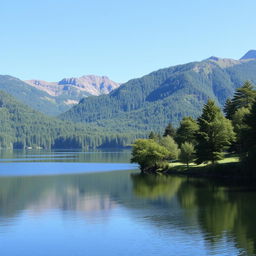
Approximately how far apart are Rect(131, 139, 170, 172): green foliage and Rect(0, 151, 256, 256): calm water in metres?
35.4

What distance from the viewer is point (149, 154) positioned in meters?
137

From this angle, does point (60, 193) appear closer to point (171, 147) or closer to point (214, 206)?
point (214, 206)

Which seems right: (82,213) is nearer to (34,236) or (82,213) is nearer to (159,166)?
(34,236)

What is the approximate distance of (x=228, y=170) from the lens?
346 ft

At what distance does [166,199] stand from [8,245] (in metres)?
35.9

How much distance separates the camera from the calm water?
45.7m

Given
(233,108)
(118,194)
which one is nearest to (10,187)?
(118,194)

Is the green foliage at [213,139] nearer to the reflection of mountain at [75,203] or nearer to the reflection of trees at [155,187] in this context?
the reflection of trees at [155,187]

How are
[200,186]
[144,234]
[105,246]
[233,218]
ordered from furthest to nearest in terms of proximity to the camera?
[200,186]
[233,218]
[144,234]
[105,246]

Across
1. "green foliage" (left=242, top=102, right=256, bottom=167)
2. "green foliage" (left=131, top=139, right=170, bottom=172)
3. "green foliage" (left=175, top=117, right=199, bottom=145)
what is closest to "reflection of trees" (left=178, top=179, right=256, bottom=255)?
"green foliage" (left=242, top=102, right=256, bottom=167)

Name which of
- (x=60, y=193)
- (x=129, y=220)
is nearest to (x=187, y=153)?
(x=60, y=193)

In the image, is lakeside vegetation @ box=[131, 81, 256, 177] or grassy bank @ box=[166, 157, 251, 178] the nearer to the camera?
lakeside vegetation @ box=[131, 81, 256, 177]

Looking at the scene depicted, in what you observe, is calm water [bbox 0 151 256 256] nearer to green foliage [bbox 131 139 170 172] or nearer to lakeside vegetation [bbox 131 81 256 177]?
lakeside vegetation [bbox 131 81 256 177]

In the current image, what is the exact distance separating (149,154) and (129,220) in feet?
253
